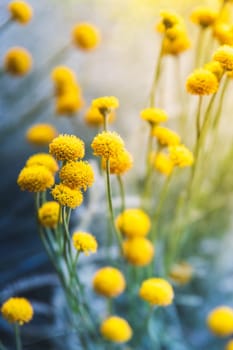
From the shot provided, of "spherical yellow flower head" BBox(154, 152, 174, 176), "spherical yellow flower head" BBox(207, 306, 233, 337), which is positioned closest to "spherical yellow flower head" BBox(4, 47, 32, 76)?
"spherical yellow flower head" BBox(154, 152, 174, 176)

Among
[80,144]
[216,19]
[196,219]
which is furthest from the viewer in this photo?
[196,219]

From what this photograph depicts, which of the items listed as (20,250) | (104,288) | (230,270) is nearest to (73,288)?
(104,288)

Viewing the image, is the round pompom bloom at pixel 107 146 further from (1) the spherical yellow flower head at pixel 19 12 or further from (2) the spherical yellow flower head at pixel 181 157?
(1) the spherical yellow flower head at pixel 19 12

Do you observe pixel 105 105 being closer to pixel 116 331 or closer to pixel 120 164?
pixel 120 164

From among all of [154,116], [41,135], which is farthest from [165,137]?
[41,135]

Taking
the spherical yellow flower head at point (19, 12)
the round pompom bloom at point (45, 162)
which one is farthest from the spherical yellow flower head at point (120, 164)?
the spherical yellow flower head at point (19, 12)

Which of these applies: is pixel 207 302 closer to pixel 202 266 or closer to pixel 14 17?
pixel 202 266
